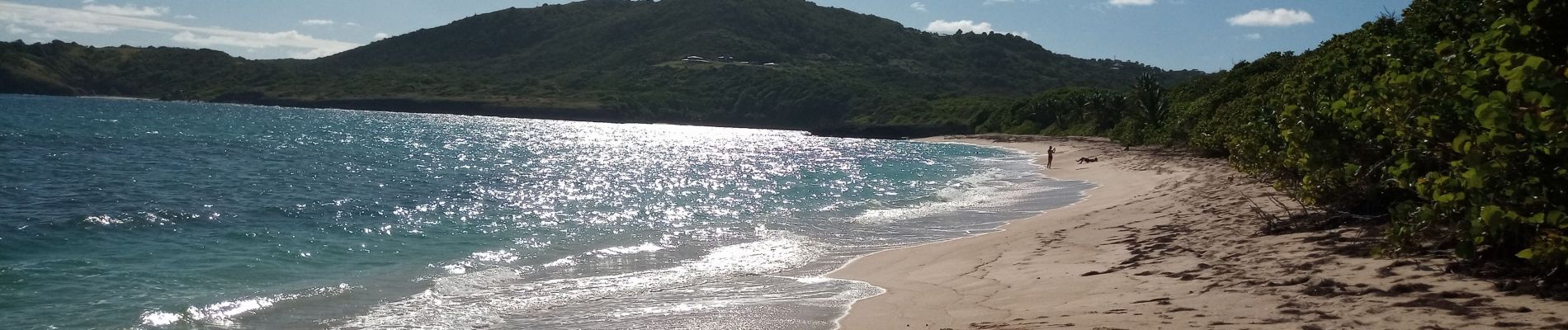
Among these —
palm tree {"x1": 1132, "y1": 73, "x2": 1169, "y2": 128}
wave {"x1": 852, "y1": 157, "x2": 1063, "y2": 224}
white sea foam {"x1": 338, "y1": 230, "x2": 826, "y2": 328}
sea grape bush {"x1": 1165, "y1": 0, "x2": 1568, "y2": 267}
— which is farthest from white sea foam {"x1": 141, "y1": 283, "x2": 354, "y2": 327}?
palm tree {"x1": 1132, "y1": 73, "x2": 1169, "y2": 128}

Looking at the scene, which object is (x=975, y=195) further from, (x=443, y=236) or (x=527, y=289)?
(x=527, y=289)

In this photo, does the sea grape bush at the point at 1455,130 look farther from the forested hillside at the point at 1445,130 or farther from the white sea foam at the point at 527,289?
the white sea foam at the point at 527,289

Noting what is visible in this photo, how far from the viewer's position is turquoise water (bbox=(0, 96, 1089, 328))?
11359 millimetres

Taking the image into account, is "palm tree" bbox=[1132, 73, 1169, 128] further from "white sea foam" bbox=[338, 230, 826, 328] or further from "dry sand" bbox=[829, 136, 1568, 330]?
"white sea foam" bbox=[338, 230, 826, 328]

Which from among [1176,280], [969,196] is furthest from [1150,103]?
[1176,280]

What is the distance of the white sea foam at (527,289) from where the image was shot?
432 inches

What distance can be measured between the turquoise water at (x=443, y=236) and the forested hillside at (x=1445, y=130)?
542cm

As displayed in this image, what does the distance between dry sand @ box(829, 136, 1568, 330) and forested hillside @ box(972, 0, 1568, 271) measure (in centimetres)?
47

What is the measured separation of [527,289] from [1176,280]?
790cm

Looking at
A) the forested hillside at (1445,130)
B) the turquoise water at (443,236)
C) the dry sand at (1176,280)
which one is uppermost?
the forested hillside at (1445,130)

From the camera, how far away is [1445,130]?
8.05 metres

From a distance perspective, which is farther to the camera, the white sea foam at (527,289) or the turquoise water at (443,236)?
the turquoise water at (443,236)

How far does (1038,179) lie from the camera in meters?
34.6

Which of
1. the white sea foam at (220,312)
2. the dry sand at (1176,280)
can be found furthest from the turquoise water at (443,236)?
the dry sand at (1176,280)
